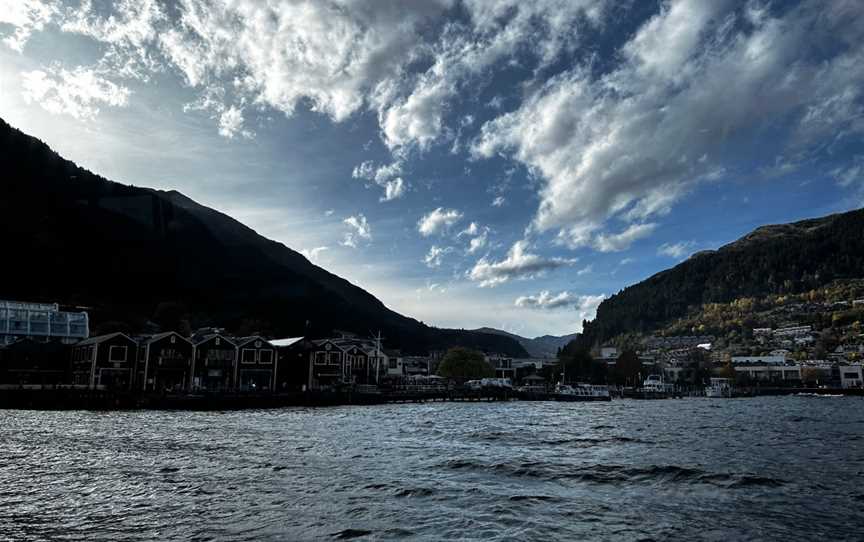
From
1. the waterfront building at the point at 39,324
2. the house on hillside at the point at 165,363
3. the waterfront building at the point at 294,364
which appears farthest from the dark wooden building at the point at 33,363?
the waterfront building at the point at 294,364

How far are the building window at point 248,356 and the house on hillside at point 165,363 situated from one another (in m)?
8.14

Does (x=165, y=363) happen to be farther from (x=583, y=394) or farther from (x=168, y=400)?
(x=583, y=394)

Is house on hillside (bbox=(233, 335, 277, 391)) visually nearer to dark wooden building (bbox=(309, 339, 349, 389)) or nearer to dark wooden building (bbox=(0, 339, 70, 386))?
dark wooden building (bbox=(309, 339, 349, 389))

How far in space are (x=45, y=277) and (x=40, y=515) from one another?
18604cm

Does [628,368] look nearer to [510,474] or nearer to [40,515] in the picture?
[510,474]

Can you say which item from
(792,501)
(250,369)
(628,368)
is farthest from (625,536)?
(628,368)

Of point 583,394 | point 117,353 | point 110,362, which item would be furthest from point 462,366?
point 110,362

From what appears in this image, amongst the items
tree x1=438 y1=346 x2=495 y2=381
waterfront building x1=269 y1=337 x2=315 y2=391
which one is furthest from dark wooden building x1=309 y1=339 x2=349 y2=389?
tree x1=438 y1=346 x2=495 y2=381

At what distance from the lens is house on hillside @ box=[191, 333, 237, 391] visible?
92625mm

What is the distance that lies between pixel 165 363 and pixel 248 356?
511 inches

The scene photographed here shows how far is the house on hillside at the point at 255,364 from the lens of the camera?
96.3 meters

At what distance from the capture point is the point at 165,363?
89.6 meters

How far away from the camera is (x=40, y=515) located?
1667cm

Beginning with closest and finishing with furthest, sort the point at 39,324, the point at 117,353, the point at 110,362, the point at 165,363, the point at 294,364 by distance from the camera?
the point at 110,362 → the point at 117,353 → the point at 165,363 → the point at 294,364 → the point at 39,324
